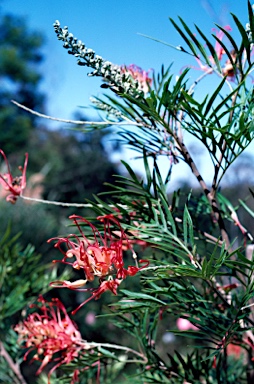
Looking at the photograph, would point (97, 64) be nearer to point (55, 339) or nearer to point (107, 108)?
point (107, 108)

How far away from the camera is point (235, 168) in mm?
8344

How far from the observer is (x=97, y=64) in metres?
0.26

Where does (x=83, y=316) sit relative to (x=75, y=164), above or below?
below

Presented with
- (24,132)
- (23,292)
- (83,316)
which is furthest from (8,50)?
(23,292)

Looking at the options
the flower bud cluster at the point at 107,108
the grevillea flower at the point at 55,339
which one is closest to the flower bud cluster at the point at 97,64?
the flower bud cluster at the point at 107,108

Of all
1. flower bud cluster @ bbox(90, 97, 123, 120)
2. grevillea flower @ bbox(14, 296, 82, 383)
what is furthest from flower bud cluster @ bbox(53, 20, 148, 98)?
grevillea flower @ bbox(14, 296, 82, 383)

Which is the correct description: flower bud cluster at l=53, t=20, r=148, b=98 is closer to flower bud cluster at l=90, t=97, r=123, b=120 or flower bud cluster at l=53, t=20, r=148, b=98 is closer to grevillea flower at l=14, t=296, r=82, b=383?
flower bud cluster at l=90, t=97, r=123, b=120

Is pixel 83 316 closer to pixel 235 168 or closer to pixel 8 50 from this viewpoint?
pixel 235 168

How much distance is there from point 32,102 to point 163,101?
10.4 m

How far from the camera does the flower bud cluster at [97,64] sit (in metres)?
0.25

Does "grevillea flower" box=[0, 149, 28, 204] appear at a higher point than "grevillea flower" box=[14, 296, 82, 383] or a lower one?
higher

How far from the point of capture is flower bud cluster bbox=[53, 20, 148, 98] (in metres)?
0.25

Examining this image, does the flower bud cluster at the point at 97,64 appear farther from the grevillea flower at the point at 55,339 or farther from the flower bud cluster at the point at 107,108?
the grevillea flower at the point at 55,339

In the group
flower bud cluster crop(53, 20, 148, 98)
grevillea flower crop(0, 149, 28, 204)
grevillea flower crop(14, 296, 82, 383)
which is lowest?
grevillea flower crop(14, 296, 82, 383)
